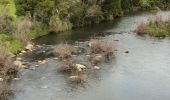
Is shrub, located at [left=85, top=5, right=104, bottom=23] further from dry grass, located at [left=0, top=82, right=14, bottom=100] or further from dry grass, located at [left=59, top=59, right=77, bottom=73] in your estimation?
dry grass, located at [left=0, top=82, right=14, bottom=100]

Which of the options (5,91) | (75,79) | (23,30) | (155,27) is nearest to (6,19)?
(23,30)

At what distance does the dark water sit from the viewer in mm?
28922

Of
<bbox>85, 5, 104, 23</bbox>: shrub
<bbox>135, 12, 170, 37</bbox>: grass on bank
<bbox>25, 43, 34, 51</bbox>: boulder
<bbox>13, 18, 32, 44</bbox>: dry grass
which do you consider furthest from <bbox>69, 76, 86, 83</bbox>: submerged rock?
<bbox>85, 5, 104, 23</bbox>: shrub

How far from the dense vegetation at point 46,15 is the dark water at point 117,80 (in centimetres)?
458

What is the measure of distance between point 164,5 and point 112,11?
22821 mm

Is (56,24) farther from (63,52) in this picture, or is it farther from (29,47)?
(63,52)

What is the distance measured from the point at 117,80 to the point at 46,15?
21.5m

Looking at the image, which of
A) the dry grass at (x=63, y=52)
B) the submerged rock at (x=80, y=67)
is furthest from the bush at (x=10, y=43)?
the submerged rock at (x=80, y=67)

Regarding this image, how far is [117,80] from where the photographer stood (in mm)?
32156

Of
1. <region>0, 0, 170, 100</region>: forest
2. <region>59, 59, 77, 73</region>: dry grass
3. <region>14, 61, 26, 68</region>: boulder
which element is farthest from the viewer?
<region>14, 61, 26, 68</region>: boulder

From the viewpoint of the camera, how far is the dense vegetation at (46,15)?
44.0 metres

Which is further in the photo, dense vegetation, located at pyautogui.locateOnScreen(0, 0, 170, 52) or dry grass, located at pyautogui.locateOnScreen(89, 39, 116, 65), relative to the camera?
dense vegetation, located at pyautogui.locateOnScreen(0, 0, 170, 52)

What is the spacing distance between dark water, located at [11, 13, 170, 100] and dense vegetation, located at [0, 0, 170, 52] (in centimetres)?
458

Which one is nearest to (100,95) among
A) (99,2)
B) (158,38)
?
(158,38)
